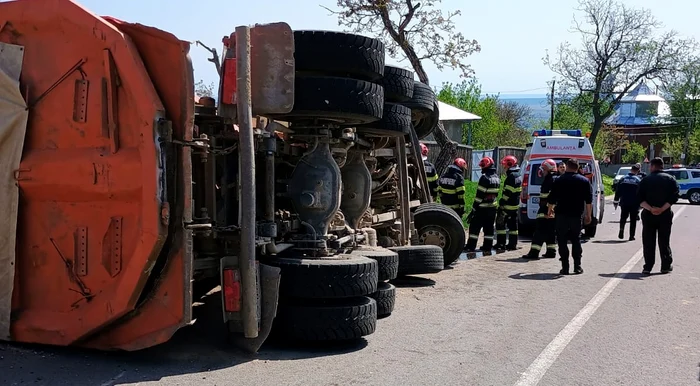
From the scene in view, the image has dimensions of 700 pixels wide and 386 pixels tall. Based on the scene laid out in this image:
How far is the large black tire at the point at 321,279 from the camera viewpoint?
17.7 feet

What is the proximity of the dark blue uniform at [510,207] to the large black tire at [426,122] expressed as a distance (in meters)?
3.09

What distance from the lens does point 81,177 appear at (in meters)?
4.89

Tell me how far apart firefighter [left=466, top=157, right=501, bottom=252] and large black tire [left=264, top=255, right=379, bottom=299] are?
22.2 feet

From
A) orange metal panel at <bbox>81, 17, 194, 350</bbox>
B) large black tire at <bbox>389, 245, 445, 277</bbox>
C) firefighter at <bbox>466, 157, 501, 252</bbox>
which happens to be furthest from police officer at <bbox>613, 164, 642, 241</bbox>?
orange metal panel at <bbox>81, 17, 194, 350</bbox>

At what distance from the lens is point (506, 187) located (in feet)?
41.7

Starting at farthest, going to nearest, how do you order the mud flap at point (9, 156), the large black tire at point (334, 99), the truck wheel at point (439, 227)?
the truck wheel at point (439, 227), the large black tire at point (334, 99), the mud flap at point (9, 156)

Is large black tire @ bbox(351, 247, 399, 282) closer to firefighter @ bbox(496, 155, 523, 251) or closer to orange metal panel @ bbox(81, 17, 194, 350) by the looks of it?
orange metal panel @ bbox(81, 17, 194, 350)

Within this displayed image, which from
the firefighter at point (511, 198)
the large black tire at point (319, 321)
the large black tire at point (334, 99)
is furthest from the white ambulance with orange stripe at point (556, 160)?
the large black tire at point (319, 321)

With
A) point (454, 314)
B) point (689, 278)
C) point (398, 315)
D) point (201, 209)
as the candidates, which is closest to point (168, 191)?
point (201, 209)

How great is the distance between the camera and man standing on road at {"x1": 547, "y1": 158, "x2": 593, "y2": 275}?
33.6ft

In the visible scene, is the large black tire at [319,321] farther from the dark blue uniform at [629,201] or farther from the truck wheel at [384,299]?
the dark blue uniform at [629,201]

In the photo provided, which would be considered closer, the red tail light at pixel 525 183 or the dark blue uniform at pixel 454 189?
the dark blue uniform at pixel 454 189

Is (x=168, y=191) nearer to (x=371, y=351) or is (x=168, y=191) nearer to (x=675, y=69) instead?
(x=371, y=351)

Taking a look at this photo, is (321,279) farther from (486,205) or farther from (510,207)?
Result: (510,207)
